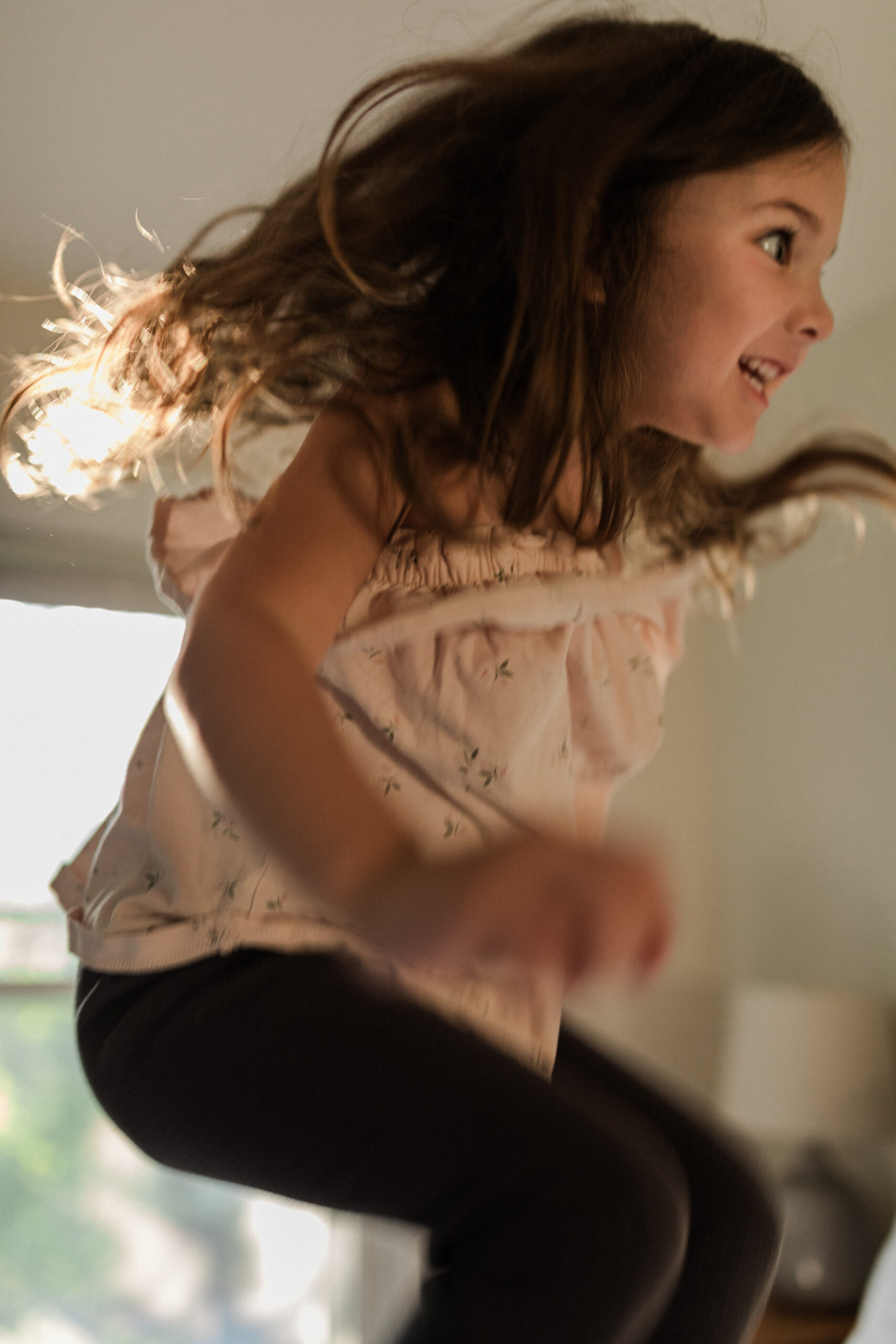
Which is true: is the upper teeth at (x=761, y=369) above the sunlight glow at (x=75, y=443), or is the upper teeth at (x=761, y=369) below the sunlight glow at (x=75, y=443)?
above

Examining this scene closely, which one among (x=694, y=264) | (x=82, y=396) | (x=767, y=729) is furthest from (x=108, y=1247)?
(x=694, y=264)

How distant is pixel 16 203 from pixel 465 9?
84 cm

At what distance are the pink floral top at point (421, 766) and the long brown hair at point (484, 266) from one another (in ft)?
0.17

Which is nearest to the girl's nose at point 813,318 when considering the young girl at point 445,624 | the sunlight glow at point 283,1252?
the young girl at point 445,624

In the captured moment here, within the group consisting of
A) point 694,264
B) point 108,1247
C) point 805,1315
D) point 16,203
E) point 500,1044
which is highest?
point 694,264

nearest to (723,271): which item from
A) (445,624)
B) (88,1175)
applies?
(445,624)

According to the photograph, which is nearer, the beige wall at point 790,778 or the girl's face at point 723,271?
the girl's face at point 723,271

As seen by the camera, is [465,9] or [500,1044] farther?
[465,9]

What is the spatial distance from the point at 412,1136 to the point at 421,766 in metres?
0.21

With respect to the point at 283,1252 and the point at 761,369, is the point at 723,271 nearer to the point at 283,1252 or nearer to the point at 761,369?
the point at 761,369

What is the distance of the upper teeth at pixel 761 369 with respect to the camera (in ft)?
2.63

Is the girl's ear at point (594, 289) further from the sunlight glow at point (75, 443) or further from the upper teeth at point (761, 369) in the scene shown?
the sunlight glow at point (75, 443)

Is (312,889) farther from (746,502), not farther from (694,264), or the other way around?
(746,502)

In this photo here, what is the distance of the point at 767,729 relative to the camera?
106 inches
